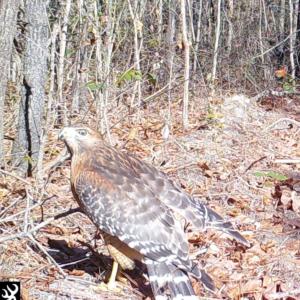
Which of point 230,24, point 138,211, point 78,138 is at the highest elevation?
point 78,138

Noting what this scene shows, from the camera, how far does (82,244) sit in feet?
19.9

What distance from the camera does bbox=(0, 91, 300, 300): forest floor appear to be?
5359 millimetres

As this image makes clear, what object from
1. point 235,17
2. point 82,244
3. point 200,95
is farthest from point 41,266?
point 235,17

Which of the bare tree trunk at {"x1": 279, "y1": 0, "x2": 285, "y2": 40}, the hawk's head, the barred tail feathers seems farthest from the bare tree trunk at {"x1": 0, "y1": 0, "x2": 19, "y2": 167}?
the bare tree trunk at {"x1": 279, "y1": 0, "x2": 285, "y2": 40}

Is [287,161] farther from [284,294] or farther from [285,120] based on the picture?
[284,294]

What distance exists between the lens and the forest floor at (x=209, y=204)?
5.36m

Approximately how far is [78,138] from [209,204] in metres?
2.20

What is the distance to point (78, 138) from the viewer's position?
18.4ft

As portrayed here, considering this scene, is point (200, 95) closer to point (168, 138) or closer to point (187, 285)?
point (168, 138)

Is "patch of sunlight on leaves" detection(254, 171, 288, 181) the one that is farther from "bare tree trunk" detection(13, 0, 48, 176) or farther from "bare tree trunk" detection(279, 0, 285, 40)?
"bare tree trunk" detection(279, 0, 285, 40)

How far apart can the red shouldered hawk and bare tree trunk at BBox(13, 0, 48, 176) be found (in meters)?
2.08

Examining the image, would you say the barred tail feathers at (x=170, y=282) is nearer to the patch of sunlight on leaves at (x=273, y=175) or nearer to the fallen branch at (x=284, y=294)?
the fallen branch at (x=284, y=294)

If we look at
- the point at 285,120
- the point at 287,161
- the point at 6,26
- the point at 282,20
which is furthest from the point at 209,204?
the point at 282,20

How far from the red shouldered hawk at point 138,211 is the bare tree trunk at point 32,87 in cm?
208
